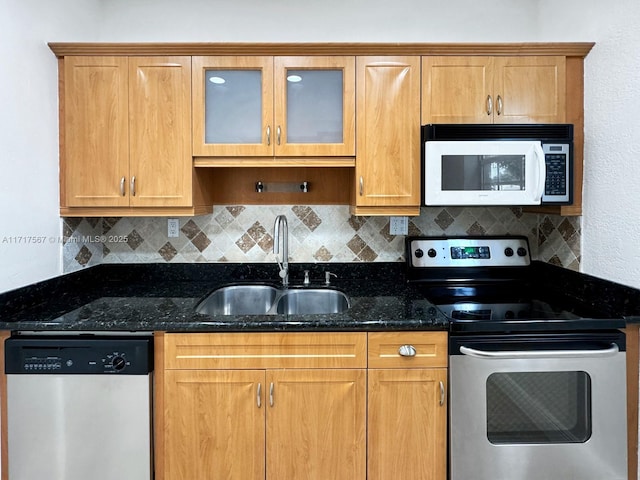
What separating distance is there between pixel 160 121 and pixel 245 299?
3.32 ft

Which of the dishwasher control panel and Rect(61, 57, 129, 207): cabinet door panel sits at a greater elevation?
Rect(61, 57, 129, 207): cabinet door panel

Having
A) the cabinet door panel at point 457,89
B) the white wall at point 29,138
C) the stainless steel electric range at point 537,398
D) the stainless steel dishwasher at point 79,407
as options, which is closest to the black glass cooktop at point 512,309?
the stainless steel electric range at point 537,398

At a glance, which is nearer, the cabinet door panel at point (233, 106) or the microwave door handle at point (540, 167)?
the microwave door handle at point (540, 167)

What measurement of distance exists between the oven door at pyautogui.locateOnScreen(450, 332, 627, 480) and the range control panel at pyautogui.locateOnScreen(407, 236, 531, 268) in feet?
2.52

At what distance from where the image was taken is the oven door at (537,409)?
64.2 inches

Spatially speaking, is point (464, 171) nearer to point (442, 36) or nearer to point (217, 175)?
point (442, 36)

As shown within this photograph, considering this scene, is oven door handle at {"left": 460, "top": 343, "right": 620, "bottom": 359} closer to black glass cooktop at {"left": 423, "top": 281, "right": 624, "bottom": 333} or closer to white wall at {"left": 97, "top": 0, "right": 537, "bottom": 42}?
black glass cooktop at {"left": 423, "top": 281, "right": 624, "bottom": 333}

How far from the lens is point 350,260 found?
8.07ft

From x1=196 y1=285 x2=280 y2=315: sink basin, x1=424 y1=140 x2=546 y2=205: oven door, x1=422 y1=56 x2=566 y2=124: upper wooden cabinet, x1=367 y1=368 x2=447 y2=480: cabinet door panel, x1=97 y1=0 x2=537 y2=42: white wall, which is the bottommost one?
x1=367 y1=368 x2=447 y2=480: cabinet door panel

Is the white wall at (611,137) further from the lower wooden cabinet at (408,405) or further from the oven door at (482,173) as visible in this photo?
the lower wooden cabinet at (408,405)

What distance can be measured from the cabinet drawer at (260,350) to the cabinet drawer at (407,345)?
46mm

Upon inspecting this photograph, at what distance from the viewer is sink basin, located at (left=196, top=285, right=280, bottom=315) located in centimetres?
232

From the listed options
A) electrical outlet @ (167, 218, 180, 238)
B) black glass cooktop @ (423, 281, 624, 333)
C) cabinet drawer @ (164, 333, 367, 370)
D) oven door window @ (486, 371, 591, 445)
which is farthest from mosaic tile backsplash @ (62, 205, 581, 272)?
oven door window @ (486, 371, 591, 445)

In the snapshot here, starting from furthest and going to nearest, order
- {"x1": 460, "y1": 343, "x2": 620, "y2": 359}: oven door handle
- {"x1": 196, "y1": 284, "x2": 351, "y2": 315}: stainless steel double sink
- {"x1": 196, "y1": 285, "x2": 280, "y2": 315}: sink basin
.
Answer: {"x1": 196, "y1": 285, "x2": 280, "y2": 315}: sink basin → {"x1": 196, "y1": 284, "x2": 351, "y2": 315}: stainless steel double sink → {"x1": 460, "y1": 343, "x2": 620, "y2": 359}: oven door handle
